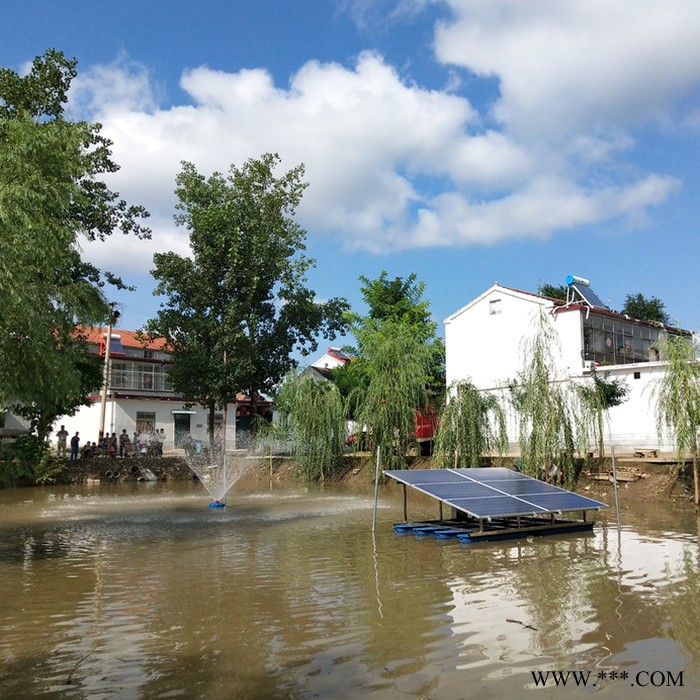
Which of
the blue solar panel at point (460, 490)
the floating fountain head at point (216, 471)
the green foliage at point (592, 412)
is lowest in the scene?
the floating fountain head at point (216, 471)

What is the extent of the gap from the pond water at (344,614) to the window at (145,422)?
110 feet

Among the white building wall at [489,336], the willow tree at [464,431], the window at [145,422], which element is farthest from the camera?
the window at [145,422]

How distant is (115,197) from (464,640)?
97.6 feet

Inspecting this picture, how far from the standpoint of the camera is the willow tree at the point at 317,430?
32.7 meters

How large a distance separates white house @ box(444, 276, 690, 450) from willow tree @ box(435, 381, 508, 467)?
4049 millimetres

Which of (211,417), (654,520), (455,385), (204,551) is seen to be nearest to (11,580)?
(204,551)

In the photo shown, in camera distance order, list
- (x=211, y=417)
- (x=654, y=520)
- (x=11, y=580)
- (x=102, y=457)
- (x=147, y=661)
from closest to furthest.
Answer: (x=147, y=661), (x=11, y=580), (x=654, y=520), (x=102, y=457), (x=211, y=417)

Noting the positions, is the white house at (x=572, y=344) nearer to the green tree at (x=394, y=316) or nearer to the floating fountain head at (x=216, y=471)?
the green tree at (x=394, y=316)

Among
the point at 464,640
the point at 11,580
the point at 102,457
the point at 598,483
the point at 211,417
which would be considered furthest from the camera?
the point at 211,417

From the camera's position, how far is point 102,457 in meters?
36.9

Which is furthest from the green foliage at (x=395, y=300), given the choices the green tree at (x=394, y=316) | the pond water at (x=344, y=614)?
the pond water at (x=344, y=614)

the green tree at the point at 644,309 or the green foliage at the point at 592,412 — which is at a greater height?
the green tree at the point at 644,309

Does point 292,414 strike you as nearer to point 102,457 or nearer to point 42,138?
point 102,457

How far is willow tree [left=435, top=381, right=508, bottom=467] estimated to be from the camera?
26375 mm
